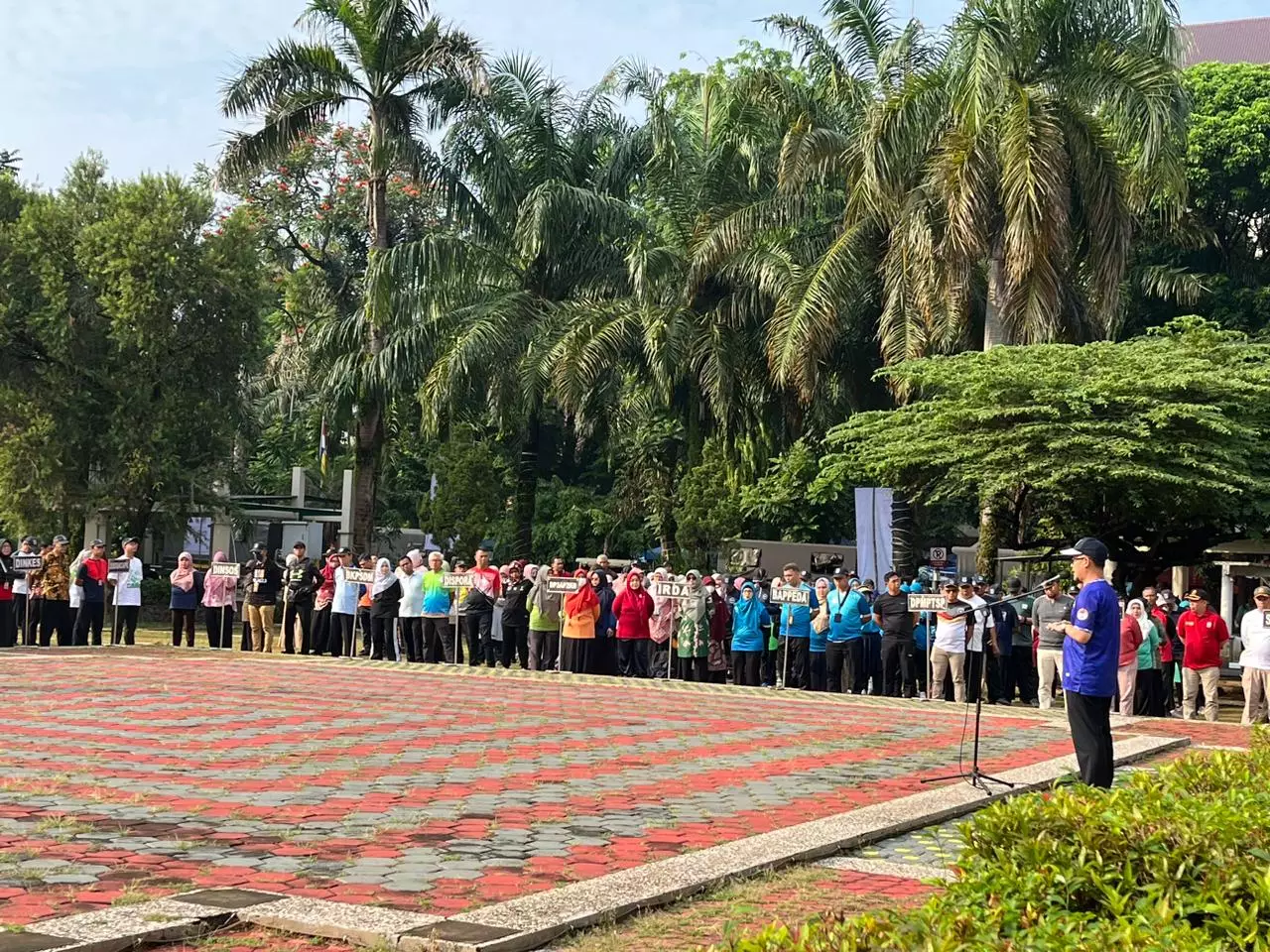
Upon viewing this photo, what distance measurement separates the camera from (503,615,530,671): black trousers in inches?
901

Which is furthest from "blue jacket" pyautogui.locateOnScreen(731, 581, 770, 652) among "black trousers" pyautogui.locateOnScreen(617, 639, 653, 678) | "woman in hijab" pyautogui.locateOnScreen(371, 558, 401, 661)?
"woman in hijab" pyautogui.locateOnScreen(371, 558, 401, 661)

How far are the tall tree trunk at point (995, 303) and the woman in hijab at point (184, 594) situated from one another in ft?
42.0

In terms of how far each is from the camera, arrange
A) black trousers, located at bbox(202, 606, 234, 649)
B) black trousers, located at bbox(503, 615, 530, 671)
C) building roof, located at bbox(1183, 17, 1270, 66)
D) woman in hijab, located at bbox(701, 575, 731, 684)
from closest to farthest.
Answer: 1. woman in hijab, located at bbox(701, 575, 731, 684)
2. black trousers, located at bbox(503, 615, 530, 671)
3. black trousers, located at bbox(202, 606, 234, 649)
4. building roof, located at bbox(1183, 17, 1270, 66)

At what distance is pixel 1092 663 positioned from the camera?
970cm

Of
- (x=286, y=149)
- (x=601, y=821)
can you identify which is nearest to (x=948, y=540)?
(x=286, y=149)

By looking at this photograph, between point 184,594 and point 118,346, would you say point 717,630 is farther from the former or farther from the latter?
point 118,346

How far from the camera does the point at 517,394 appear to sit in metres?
30.5

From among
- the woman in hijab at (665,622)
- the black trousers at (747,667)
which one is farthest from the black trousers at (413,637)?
the black trousers at (747,667)

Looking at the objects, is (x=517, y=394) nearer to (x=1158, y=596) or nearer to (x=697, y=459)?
(x=697, y=459)

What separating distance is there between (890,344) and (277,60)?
44.6ft

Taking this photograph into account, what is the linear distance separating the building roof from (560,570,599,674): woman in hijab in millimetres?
60541

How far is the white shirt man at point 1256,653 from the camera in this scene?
688 inches

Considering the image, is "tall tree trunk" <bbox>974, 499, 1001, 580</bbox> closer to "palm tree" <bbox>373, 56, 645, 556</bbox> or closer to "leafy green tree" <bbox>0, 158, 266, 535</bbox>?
"palm tree" <bbox>373, 56, 645, 556</bbox>

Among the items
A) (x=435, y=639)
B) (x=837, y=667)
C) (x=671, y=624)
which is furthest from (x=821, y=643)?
(x=435, y=639)
